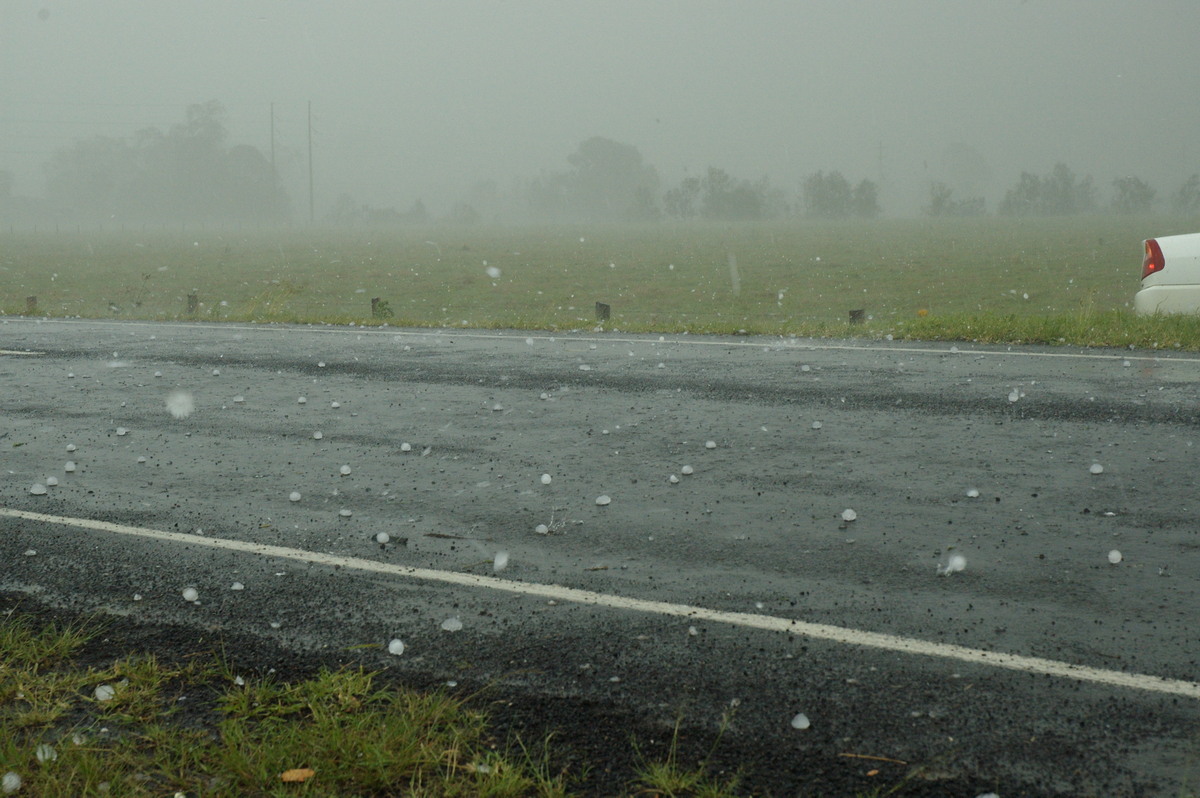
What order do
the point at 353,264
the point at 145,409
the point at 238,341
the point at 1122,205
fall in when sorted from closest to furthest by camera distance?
the point at 145,409 < the point at 238,341 < the point at 353,264 < the point at 1122,205

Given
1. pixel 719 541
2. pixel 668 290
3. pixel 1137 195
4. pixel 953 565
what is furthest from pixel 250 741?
pixel 1137 195

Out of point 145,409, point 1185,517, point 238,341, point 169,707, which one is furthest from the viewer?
point 238,341

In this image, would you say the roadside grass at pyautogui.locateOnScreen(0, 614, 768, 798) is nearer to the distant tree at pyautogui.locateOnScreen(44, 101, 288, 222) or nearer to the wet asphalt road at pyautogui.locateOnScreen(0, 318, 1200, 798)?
the wet asphalt road at pyautogui.locateOnScreen(0, 318, 1200, 798)

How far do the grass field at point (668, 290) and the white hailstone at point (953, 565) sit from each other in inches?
320

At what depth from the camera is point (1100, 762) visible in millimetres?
2988

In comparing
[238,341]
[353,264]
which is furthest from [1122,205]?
[238,341]

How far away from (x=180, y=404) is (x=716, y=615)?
262 inches

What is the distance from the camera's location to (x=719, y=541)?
5109 millimetres

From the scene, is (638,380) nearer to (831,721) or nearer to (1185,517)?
(1185,517)

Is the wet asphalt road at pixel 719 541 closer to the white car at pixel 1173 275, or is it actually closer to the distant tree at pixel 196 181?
the white car at pixel 1173 275

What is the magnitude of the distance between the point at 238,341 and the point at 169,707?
457 inches

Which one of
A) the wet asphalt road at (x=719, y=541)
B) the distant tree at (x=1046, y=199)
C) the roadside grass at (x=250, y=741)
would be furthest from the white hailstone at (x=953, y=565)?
the distant tree at (x=1046, y=199)

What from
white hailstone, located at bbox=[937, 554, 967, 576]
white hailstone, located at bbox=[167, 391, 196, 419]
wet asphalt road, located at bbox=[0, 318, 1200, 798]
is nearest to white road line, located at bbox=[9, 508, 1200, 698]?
wet asphalt road, located at bbox=[0, 318, 1200, 798]

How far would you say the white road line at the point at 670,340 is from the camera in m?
11.0
